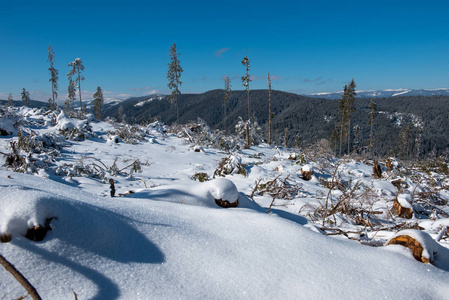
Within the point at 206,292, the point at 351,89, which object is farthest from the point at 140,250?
the point at 351,89

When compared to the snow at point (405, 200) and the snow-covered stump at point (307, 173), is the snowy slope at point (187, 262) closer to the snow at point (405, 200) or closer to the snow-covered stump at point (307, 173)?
the snow at point (405, 200)

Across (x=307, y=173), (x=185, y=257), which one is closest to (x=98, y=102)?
(x=307, y=173)

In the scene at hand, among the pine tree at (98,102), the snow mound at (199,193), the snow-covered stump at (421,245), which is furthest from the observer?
the pine tree at (98,102)

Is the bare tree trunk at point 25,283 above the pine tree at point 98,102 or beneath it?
beneath

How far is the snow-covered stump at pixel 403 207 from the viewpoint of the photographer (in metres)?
4.04

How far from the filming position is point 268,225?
1.85m

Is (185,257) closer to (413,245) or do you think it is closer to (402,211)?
(413,245)

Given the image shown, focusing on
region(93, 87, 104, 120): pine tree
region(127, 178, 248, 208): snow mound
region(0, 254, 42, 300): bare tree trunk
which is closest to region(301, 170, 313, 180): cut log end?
region(127, 178, 248, 208): snow mound

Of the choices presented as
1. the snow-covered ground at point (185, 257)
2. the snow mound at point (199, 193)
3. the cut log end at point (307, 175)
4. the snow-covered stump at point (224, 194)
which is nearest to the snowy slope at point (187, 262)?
the snow-covered ground at point (185, 257)

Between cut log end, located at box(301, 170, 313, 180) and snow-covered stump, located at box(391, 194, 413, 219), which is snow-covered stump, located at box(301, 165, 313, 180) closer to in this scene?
cut log end, located at box(301, 170, 313, 180)

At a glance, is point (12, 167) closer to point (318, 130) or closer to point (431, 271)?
point (431, 271)

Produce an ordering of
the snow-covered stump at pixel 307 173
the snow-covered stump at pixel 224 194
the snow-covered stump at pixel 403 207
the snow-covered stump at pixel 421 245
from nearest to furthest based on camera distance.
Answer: the snow-covered stump at pixel 421 245 < the snow-covered stump at pixel 224 194 < the snow-covered stump at pixel 403 207 < the snow-covered stump at pixel 307 173

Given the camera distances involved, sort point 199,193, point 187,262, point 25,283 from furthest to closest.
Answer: point 199,193 < point 187,262 < point 25,283

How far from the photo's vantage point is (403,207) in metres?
4.07
